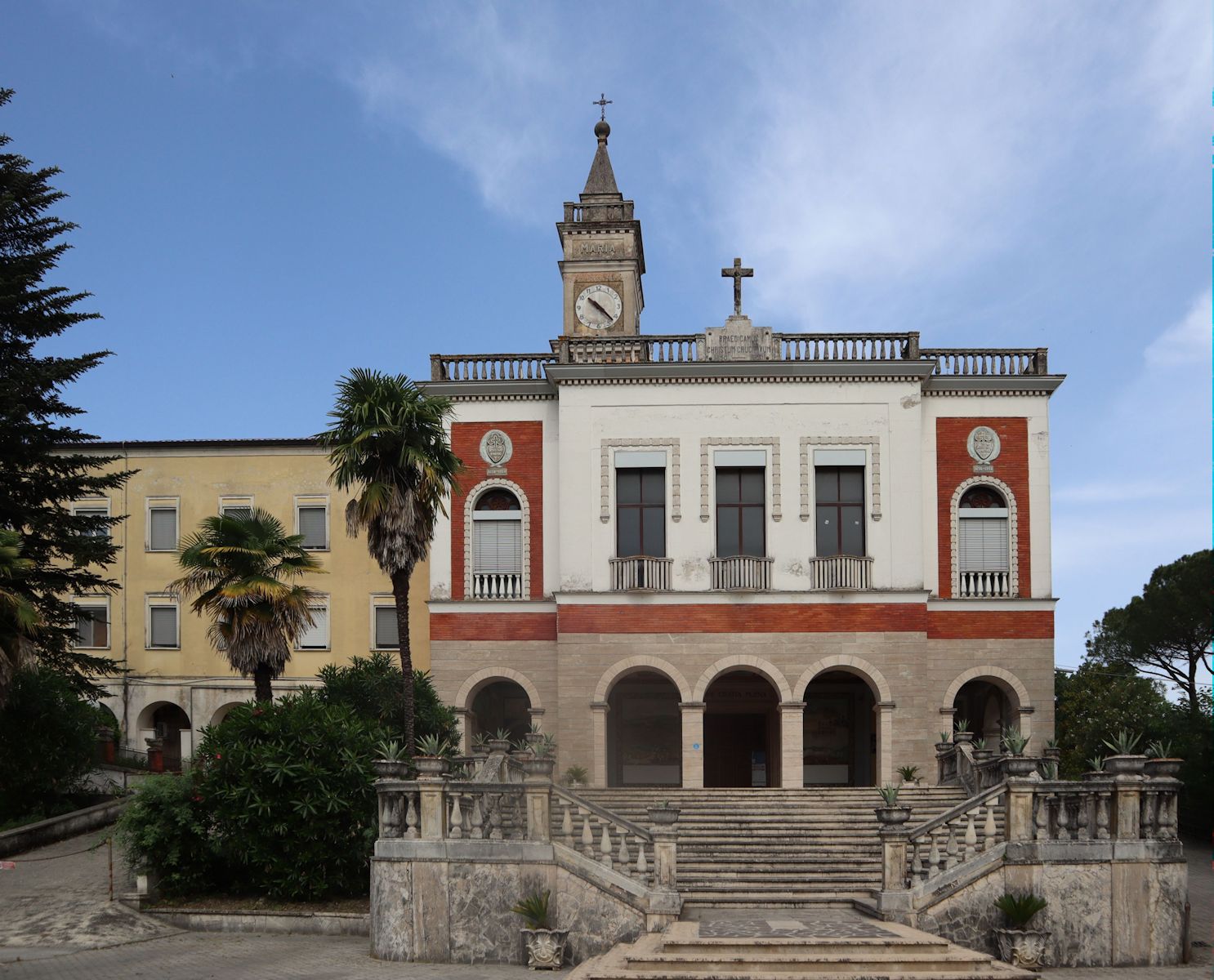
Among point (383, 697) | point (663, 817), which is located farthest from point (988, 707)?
point (663, 817)

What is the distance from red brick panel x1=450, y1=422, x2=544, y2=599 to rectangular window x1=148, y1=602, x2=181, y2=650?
39.8ft

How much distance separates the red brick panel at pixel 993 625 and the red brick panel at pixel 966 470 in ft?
2.83

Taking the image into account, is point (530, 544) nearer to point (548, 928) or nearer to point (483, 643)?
point (483, 643)

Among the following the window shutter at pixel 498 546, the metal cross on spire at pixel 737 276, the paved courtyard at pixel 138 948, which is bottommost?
the paved courtyard at pixel 138 948

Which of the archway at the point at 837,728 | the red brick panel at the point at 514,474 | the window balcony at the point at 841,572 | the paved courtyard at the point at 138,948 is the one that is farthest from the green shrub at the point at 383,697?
the archway at the point at 837,728

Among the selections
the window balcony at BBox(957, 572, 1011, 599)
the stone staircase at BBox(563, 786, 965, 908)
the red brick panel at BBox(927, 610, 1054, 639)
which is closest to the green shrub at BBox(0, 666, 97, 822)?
the stone staircase at BBox(563, 786, 965, 908)

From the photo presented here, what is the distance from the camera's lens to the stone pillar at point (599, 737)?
28.6 m

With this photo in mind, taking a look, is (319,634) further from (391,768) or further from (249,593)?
(391,768)

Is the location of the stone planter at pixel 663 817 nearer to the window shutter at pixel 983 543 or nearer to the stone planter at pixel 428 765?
the stone planter at pixel 428 765

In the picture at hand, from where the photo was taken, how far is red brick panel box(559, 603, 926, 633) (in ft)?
94.4

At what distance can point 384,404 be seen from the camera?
950 inches

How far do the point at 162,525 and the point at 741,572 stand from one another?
741 inches

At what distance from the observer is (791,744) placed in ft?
93.1

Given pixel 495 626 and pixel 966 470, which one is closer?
pixel 966 470
